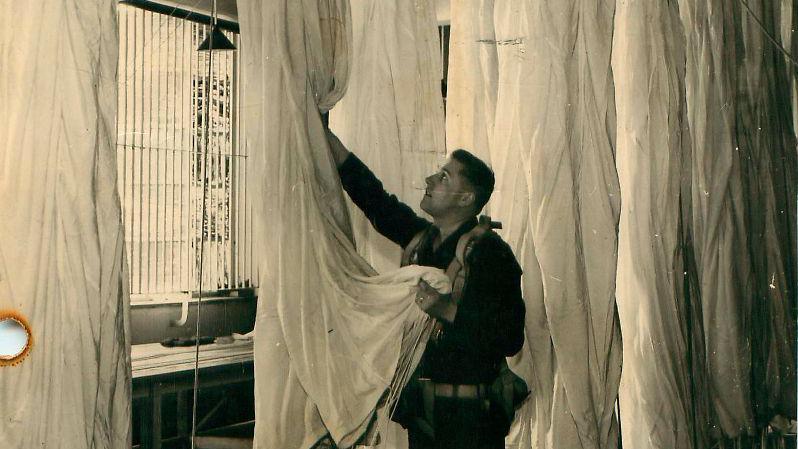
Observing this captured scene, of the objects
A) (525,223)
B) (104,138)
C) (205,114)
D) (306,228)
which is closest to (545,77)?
(525,223)

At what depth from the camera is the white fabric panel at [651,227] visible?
12.4 ft

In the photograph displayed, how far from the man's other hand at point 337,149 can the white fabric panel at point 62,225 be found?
2.45ft

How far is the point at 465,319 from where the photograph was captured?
2.96 meters

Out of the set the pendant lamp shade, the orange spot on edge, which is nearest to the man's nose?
the pendant lamp shade

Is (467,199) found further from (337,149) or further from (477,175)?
(337,149)

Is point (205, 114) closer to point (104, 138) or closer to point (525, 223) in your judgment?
point (104, 138)

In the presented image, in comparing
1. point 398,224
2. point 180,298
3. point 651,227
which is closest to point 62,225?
point 180,298

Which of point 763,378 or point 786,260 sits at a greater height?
point 786,260

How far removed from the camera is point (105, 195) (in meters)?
1.88

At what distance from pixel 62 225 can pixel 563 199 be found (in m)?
2.09

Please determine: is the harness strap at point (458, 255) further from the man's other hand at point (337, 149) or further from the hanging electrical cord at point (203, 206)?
the hanging electrical cord at point (203, 206)

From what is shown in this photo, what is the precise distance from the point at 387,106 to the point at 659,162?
1.61 meters

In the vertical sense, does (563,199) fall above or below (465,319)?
above

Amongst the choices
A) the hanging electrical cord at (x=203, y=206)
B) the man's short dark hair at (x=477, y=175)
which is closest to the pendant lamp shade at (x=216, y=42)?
the hanging electrical cord at (x=203, y=206)
